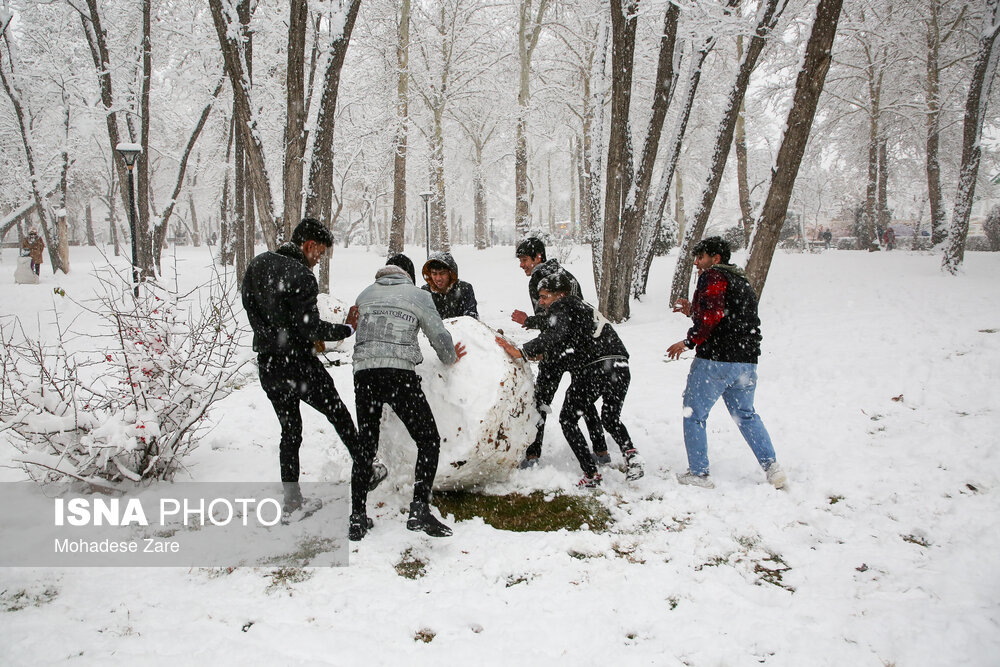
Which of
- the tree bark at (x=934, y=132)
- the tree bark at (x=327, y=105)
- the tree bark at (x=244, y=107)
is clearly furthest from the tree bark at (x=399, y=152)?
the tree bark at (x=934, y=132)

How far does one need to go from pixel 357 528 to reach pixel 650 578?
5.80 feet

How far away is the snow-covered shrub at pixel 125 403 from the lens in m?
3.63

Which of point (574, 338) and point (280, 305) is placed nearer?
point (280, 305)

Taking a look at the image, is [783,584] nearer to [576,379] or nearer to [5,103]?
[576,379]

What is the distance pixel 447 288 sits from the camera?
4.64m

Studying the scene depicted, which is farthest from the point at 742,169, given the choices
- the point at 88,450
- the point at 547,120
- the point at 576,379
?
the point at 88,450

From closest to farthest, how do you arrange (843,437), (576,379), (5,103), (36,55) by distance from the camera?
(576,379) < (843,437) < (36,55) < (5,103)

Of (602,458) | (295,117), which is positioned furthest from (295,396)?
(295,117)

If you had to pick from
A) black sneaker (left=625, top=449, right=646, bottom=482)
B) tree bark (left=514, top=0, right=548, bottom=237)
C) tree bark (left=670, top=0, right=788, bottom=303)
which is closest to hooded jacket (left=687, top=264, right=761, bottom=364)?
black sneaker (left=625, top=449, right=646, bottom=482)

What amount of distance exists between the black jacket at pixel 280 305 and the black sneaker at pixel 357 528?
1109 millimetres

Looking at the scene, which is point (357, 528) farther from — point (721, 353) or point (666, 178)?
point (666, 178)

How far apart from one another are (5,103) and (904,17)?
29.5m

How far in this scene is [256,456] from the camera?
4.61 meters

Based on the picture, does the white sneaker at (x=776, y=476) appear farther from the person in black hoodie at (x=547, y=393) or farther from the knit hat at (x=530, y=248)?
the knit hat at (x=530, y=248)
